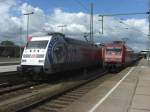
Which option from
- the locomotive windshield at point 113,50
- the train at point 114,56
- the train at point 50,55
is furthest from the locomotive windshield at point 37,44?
the locomotive windshield at point 113,50

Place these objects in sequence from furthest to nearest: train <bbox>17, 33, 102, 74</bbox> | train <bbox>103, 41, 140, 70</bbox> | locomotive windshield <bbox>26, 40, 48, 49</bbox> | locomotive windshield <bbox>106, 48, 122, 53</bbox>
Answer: locomotive windshield <bbox>106, 48, 122, 53</bbox>
train <bbox>103, 41, 140, 70</bbox>
locomotive windshield <bbox>26, 40, 48, 49</bbox>
train <bbox>17, 33, 102, 74</bbox>

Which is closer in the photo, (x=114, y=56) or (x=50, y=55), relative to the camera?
(x=50, y=55)

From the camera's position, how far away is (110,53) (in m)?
38.2

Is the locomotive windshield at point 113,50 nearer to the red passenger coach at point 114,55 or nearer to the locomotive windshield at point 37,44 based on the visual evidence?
the red passenger coach at point 114,55

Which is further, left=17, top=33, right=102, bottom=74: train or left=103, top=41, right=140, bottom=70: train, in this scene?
left=103, top=41, right=140, bottom=70: train

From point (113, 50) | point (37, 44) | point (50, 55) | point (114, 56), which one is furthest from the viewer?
point (113, 50)

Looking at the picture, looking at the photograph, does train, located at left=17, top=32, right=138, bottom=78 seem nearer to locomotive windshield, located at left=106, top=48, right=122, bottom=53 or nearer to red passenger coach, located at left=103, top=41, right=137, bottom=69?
red passenger coach, located at left=103, top=41, right=137, bottom=69

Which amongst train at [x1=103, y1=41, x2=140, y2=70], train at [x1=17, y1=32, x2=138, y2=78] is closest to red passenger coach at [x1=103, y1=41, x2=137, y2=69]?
train at [x1=103, y1=41, x2=140, y2=70]

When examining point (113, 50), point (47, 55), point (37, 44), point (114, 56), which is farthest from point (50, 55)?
point (113, 50)

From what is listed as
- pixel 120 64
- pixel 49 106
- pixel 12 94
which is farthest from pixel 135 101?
pixel 120 64

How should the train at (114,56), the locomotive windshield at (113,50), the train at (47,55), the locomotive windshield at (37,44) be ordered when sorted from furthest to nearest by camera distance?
the locomotive windshield at (113,50) → the train at (114,56) → the locomotive windshield at (37,44) → the train at (47,55)

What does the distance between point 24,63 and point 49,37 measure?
2.39 metres

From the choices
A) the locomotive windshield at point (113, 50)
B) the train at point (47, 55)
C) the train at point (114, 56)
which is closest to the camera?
the train at point (47, 55)

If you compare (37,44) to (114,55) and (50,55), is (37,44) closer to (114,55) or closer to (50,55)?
(50,55)
